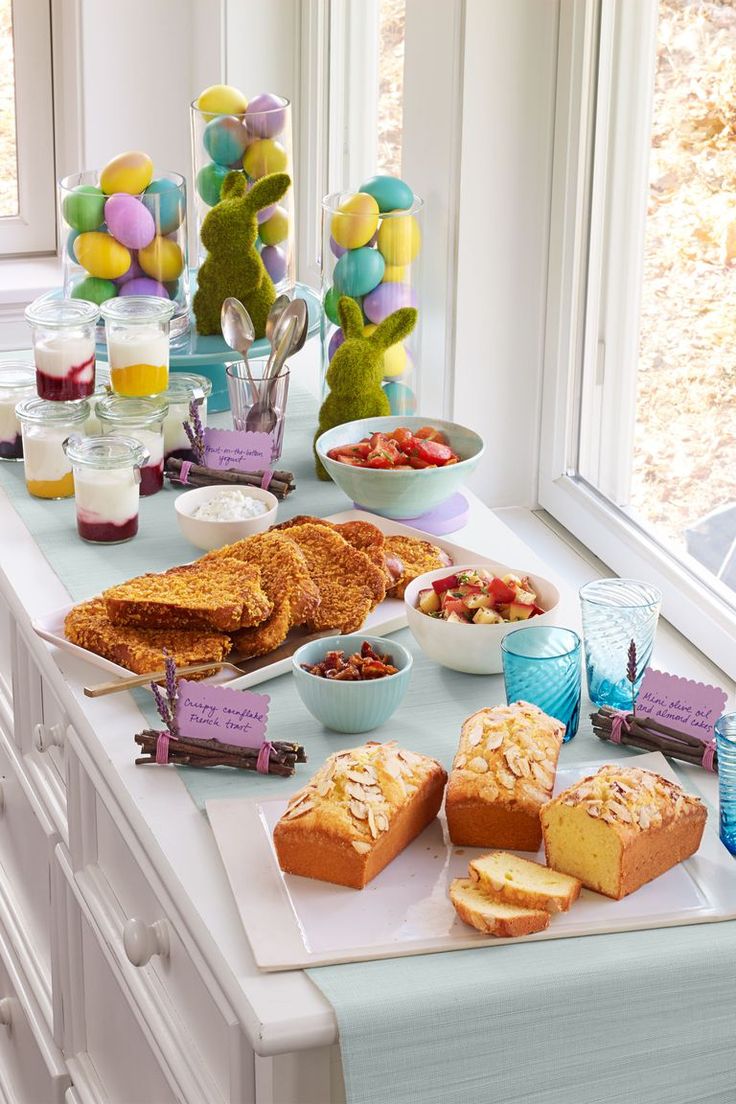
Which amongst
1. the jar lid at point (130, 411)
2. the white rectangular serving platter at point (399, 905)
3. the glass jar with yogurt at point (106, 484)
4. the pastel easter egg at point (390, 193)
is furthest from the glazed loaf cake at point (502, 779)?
the pastel easter egg at point (390, 193)

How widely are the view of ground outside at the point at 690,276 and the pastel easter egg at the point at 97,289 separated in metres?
0.71

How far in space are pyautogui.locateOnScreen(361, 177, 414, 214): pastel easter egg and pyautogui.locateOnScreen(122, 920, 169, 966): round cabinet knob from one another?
0.99 meters

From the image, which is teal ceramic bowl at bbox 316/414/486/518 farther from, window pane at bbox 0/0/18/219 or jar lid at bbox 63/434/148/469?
window pane at bbox 0/0/18/219

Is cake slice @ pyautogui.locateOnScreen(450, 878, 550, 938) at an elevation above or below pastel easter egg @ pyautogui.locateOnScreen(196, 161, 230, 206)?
below

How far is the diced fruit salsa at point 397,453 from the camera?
1.66 metres

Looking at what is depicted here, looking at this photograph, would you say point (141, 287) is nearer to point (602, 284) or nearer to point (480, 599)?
point (602, 284)

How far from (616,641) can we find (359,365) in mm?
619

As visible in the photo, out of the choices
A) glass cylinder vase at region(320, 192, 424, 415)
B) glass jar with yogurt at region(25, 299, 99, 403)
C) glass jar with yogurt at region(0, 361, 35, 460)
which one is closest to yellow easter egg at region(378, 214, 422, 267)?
glass cylinder vase at region(320, 192, 424, 415)

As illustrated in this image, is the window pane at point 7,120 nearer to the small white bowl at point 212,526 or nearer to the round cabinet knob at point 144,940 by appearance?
the small white bowl at point 212,526

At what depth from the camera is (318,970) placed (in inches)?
37.3

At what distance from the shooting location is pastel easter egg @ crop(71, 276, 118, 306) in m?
1.95

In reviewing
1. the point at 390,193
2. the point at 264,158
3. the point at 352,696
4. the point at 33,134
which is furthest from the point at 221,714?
the point at 33,134

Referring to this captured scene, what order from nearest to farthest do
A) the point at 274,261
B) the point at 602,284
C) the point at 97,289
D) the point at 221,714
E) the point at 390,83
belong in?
1. the point at 221,714
2. the point at 602,284
3. the point at 97,289
4. the point at 274,261
5. the point at 390,83

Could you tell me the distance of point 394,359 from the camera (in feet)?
6.00
